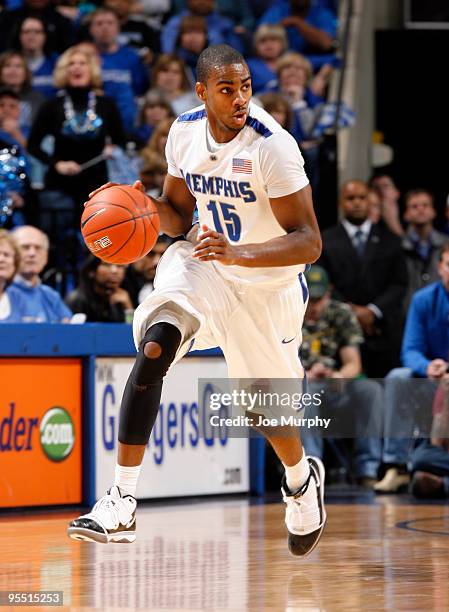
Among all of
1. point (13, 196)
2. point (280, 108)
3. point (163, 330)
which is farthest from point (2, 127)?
point (163, 330)

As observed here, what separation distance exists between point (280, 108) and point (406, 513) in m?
3.60

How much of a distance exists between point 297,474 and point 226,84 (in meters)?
1.79

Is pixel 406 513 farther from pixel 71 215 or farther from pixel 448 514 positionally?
pixel 71 215

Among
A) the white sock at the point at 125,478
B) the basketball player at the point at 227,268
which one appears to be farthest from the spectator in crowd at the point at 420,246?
the white sock at the point at 125,478

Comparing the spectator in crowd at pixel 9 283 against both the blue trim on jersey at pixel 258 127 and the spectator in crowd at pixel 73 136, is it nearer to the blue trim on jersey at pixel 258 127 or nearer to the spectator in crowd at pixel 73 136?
the spectator in crowd at pixel 73 136

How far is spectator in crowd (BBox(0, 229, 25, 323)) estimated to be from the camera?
8055 mm

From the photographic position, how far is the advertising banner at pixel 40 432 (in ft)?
24.9

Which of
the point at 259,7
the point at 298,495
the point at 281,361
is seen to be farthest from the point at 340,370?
the point at 259,7

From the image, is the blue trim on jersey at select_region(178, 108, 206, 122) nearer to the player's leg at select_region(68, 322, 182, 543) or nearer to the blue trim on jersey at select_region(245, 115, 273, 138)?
the blue trim on jersey at select_region(245, 115, 273, 138)

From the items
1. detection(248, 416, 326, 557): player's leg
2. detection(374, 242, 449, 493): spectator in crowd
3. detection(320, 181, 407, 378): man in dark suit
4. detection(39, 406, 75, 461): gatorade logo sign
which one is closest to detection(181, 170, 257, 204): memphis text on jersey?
detection(248, 416, 326, 557): player's leg

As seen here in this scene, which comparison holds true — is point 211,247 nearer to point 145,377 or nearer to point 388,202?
point 145,377

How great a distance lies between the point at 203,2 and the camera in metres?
12.6

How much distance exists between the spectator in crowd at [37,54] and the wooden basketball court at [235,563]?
5018 millimetres

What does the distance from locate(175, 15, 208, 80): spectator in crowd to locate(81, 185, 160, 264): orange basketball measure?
6.98 metres
